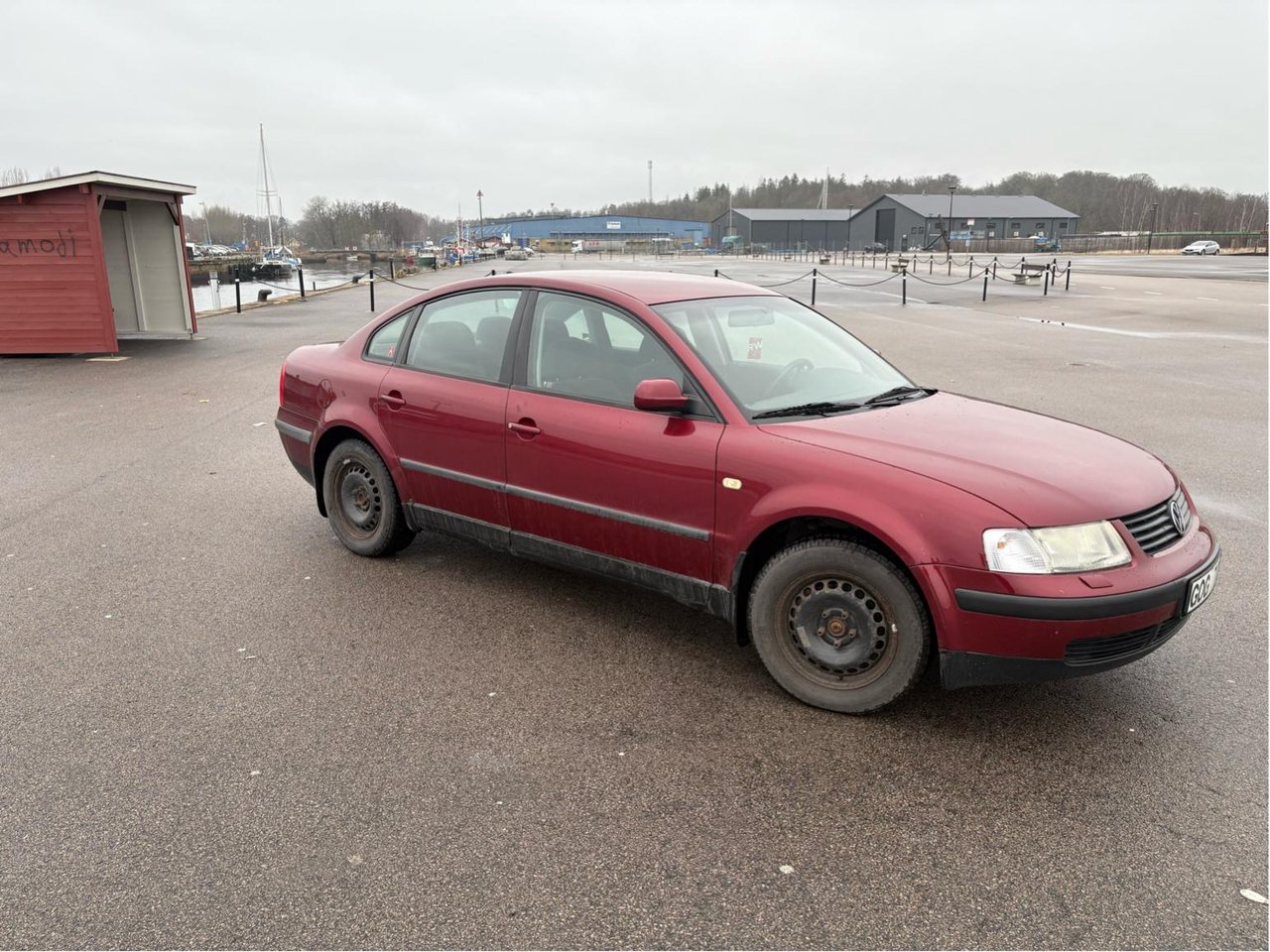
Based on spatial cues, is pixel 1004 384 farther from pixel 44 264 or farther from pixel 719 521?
pixel 44 264

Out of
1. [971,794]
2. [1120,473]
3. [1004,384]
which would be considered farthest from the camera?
[1004,384]

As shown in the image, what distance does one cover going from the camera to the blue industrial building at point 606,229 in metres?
153

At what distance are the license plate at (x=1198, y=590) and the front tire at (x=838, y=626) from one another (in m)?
0.93

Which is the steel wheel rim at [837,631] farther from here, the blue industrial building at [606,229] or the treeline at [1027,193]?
the blue industrial building at [606,229]

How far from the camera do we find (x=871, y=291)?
1242 inches

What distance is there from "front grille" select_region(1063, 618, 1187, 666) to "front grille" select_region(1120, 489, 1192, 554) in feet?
0.90

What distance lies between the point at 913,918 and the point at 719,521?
1620 mm

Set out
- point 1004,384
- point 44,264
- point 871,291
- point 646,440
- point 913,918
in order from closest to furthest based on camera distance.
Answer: point 913,918, point 646,440, point 1004,384, point 44,264, point 871,291

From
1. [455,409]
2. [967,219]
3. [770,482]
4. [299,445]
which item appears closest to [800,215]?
[967,219]

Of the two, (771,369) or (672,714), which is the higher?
(771,369)

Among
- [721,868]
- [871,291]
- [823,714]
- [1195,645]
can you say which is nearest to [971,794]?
[823,714]

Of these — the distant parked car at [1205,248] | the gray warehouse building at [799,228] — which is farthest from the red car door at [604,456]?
the gray warehouse building at [799,228]

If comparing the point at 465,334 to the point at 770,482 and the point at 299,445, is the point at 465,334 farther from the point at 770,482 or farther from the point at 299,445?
the point at 770,482

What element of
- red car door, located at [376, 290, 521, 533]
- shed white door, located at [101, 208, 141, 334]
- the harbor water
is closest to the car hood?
red car door, located at [376, 290, 521, 533]
